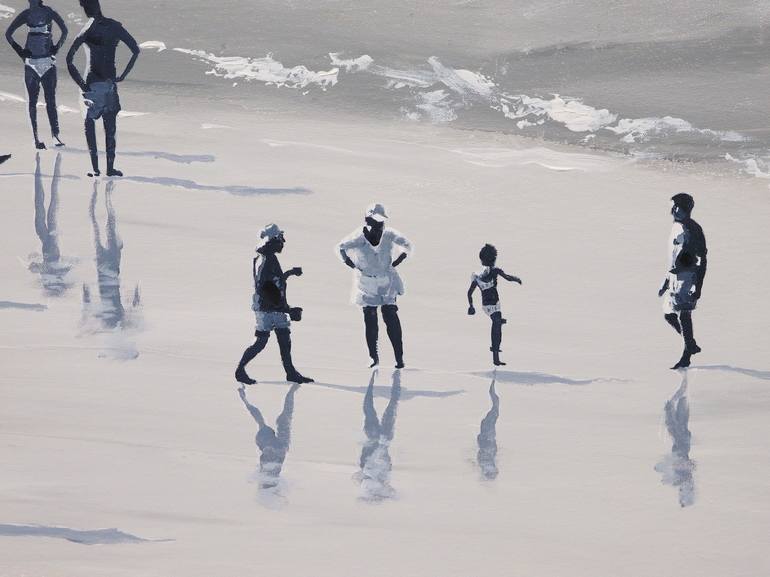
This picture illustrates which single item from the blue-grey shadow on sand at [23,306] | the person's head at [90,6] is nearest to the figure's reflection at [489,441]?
the blue-grey shadow on sand at [23,306]

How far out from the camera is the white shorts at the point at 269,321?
1259cm

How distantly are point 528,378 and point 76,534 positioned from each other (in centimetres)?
488

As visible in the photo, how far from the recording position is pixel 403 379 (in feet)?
43.6

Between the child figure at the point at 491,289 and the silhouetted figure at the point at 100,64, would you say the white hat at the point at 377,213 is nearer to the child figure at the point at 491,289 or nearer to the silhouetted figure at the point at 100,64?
the child figure at the point at 491,289

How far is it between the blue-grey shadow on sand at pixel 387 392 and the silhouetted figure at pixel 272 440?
1.15 ft

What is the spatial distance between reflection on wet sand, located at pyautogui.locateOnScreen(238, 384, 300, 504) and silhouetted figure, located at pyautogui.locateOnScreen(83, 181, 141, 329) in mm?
2191

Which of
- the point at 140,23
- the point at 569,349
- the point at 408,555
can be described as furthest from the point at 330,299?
the point at 140,23

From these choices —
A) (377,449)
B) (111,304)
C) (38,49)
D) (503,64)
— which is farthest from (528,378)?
(503,64)

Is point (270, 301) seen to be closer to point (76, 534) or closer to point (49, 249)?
point (76, 534)

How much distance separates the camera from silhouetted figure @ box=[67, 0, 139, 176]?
1761 centimetres

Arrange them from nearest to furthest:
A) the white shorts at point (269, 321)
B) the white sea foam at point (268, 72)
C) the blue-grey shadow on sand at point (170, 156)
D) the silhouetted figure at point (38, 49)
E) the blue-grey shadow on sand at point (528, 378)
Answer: the white shorts at point (269, 321) → the blue-grey shadow on sand at point (528, 378) → the silhouetted figure at point (38, 49) → the blue-grey shadow on sand at point (170, 156) → the white sea foam at point (268, 72)

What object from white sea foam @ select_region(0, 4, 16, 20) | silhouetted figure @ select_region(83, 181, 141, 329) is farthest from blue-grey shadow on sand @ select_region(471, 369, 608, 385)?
white sea foam @ select_region(0, 4, 16, 20)

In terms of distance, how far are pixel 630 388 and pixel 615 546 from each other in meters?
3.47

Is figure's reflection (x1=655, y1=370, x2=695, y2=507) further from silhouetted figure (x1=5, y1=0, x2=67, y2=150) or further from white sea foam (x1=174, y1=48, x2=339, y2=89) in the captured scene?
white sea foam (x1=174, y1=48, x2=339, y2=89)
